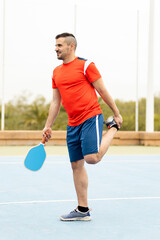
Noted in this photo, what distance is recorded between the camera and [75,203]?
253 inches

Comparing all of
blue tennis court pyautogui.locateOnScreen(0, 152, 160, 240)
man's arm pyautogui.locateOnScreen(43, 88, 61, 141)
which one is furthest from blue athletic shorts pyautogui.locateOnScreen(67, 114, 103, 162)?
blue tennis court pyautogui.locateOnScreen(0, 152, 160, 240)

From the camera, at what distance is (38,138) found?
57.7ft

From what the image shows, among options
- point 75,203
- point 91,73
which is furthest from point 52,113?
point 75,203

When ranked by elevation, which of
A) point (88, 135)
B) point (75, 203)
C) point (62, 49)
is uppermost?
point (62, 49)

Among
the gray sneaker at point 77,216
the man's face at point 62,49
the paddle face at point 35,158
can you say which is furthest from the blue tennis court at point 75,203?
the man's face at point 62,49

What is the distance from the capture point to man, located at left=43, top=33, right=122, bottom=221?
17.3 ft

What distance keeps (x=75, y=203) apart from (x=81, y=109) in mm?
1647

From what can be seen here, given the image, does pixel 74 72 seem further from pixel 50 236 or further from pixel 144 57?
pixel 144 57

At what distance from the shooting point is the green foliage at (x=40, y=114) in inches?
762

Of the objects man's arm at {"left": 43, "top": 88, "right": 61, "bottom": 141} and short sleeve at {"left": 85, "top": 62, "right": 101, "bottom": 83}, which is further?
man's arm at {"left": 43, "top": 88, "right": 61, "bottom": 141}

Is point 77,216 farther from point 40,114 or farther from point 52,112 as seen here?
point 40,114

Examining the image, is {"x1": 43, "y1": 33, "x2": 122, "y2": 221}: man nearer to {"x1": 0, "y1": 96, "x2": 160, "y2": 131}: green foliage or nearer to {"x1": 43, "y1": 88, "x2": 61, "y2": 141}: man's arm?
{"x1": 43, "y1": 88, "x2": 61, "y2": 141}: man's arm

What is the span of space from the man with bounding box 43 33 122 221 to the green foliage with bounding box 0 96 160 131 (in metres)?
12.7

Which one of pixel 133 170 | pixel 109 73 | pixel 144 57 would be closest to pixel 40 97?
pixel 109 73
